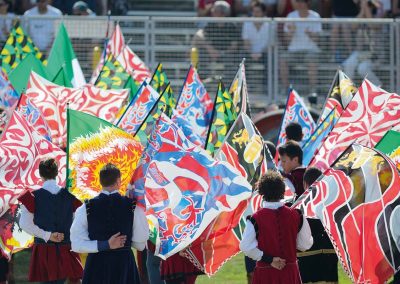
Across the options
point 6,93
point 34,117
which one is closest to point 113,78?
point 6,93

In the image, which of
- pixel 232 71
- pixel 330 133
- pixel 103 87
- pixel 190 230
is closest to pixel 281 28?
pixel 232 71

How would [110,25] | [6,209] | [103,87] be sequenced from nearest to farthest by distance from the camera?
[6,209] → [103,87] → [110,25]

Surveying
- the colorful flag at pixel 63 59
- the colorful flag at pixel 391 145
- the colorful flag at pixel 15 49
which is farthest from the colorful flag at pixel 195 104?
the colorful flag at pixel 391 145

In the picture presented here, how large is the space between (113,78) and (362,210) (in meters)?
7.29

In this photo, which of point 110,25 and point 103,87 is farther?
point 110,25

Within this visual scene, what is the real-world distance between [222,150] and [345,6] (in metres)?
10.3

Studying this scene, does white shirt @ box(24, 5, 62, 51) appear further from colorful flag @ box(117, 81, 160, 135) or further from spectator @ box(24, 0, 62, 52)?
colorful flag @ box(117, 81, 160, 135)

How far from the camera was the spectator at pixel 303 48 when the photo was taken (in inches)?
806

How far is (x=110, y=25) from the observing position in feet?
66.4

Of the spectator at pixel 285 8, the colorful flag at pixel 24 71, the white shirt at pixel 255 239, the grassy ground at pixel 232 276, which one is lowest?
the grassy ground at pixel 232 276

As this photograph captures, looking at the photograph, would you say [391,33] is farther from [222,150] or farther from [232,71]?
[222,150]

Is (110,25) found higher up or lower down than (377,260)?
higher up

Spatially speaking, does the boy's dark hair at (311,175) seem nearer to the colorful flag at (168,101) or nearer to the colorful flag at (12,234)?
the colorful flag at (168,101)

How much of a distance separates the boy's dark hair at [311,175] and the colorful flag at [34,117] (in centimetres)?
317
